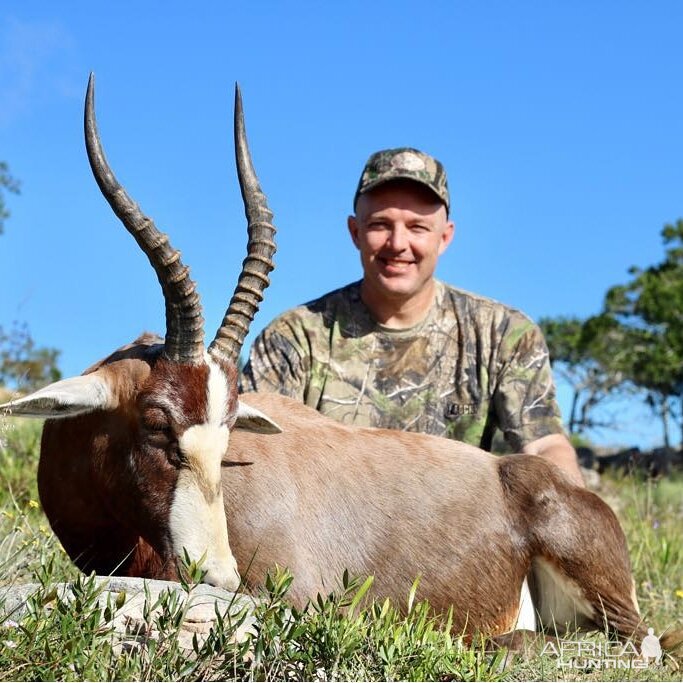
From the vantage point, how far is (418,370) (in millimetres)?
7656

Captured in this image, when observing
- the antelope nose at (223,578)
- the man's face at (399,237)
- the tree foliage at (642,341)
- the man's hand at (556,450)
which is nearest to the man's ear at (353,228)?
the man's face at (399,237)

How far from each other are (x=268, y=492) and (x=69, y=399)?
45.4 inches

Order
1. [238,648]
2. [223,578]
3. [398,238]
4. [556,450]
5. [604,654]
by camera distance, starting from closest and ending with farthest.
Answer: [238,648] → [223,578] → [604,654] → [556,450] → [398,238]

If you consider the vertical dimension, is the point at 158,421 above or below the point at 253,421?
below

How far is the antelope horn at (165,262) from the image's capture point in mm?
5055

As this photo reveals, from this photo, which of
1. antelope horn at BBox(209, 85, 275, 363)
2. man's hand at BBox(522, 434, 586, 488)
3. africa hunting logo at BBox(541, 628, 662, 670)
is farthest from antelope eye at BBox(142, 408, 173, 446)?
man's hand at BBox(522, 434, 586, 488)

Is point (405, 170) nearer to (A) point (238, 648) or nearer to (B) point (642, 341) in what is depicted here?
(A) point (238, 648)

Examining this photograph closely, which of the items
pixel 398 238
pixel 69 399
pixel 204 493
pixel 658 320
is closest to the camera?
pixel 204 493

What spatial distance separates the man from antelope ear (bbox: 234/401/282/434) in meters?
1.86

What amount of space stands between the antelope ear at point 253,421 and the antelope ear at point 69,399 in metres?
0.68

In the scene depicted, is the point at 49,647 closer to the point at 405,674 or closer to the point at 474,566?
the point at 405,674

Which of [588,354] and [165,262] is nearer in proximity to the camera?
[165,262]

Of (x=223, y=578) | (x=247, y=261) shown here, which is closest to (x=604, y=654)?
(x=223, y=578)

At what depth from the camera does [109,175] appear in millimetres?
5098
